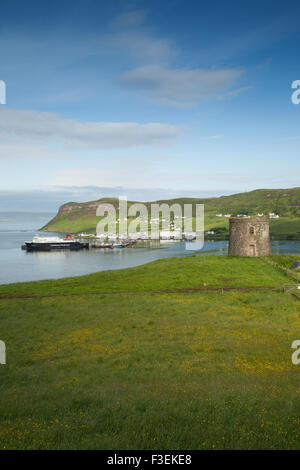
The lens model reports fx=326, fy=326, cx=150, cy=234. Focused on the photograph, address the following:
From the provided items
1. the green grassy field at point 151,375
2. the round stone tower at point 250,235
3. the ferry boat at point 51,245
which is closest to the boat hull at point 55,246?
the ferry boat at point 51,245

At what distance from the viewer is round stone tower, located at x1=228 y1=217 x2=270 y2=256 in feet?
219

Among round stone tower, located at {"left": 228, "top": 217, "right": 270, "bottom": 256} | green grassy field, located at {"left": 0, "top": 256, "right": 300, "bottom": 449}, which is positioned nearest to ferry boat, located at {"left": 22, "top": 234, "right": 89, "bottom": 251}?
round stone tower, located at {"left": 228, "top": 217, "right": 270, "bottom": 256}

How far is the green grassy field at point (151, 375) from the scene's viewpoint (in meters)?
9.70

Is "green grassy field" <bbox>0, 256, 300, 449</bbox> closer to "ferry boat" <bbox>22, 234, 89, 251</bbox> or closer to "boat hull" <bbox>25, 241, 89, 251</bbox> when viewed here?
"boat hull" <bbox>25, 241, 89, 251</bbox>

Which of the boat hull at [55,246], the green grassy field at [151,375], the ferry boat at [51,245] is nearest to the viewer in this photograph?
the green grassy field at [151,375]

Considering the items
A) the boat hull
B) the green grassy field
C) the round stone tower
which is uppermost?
the round stone tower

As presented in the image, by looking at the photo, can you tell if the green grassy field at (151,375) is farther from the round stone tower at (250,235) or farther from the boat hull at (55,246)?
the boat hull at (55,246)

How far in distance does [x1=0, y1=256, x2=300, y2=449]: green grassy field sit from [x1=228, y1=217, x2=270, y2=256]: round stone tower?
36.2m

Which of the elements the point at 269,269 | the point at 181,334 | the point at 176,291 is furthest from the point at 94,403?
the point at 269,269

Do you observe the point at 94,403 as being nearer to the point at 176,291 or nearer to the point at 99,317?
the point at 99,317

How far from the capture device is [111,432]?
9797 mm

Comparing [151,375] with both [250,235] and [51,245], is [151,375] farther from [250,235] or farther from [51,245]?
[51,245]

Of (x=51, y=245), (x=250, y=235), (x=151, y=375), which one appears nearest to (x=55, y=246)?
(x=51, y=245)

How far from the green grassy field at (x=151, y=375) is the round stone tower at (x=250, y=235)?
3617 cm
